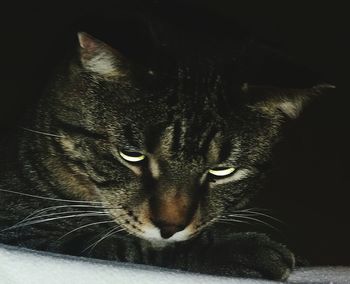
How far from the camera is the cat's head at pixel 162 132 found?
46.3 inches

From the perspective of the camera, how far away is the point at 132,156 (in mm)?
1207

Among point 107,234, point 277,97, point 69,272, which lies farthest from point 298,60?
point 69,272

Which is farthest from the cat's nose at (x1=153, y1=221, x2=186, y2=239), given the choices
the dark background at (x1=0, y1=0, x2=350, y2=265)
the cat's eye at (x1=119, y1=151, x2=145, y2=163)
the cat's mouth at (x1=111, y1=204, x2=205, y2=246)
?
the dark background at (x1=0, y1=0, x2=350, y2=265)

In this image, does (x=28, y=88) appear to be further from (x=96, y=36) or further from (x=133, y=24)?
(x=96, y=36)

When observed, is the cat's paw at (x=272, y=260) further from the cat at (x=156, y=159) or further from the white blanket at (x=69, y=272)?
the white blanket at (x=69, y=272)

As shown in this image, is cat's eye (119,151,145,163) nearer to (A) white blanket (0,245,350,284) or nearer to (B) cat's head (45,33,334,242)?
(B) cat's head (45,33,334,242)

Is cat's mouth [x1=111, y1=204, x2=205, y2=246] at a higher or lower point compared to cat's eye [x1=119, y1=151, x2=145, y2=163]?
lower

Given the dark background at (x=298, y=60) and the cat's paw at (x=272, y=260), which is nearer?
the cat's paw at (x=272, y=260)

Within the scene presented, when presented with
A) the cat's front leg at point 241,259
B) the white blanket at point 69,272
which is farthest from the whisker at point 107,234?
the white blanket at point 69,272

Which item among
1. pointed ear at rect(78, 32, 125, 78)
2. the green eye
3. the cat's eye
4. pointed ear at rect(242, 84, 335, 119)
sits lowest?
the green eye

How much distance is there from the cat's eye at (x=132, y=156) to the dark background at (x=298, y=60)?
2.59 feet

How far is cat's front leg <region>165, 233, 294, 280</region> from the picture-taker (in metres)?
1.19

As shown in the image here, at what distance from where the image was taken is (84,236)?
1234 mm

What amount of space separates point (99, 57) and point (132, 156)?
22cm
